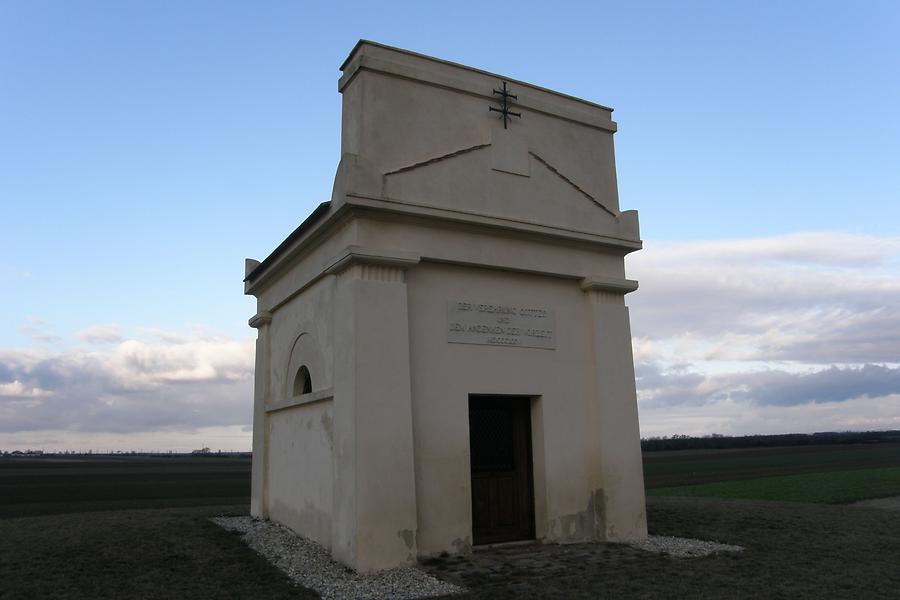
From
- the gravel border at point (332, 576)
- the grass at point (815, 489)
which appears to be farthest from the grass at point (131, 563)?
the grass at point (815, 489)

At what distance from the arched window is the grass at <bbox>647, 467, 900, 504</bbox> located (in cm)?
1780

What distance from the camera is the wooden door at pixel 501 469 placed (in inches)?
385

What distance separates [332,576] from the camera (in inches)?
315

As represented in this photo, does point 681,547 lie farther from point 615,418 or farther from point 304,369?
point 304,369

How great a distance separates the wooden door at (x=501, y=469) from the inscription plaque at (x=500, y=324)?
939 millimetres

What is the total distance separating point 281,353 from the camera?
12258 millimetres

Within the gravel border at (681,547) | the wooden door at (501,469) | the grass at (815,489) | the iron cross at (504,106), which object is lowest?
the grass at (815,489)

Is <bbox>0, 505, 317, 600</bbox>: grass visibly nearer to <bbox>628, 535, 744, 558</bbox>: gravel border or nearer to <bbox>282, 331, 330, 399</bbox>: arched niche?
<bbox>282, 331, 330, 399</bbox>: arched niche

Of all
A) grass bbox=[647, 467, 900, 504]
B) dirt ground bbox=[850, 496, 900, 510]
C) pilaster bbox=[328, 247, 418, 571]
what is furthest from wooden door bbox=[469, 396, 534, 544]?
grass bbox=[647, 467, 900, 504]

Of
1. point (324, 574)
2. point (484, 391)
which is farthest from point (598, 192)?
point (324, 574)

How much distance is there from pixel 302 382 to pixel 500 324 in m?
3.80

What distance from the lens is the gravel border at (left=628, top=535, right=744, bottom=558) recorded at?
943 cm

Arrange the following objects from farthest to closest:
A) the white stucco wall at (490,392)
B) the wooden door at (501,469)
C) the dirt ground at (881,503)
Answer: the dirt ground at (881,503) → the wooden door at (501,469) → the white stucco wall at (490,392)

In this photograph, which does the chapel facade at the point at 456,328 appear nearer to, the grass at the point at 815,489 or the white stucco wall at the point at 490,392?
the white stucco wall at the point at 490,392
